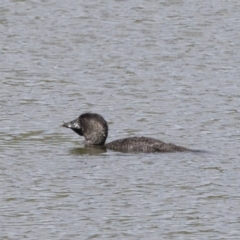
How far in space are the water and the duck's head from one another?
271 mm

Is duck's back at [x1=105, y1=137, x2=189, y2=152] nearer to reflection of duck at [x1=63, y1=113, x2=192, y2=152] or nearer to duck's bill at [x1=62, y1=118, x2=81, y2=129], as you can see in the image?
reflection of duck at [x1=63, y1=113, x2=192, y2=152]

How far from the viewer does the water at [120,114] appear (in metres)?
13.7

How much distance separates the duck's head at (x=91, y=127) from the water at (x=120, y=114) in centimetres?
27

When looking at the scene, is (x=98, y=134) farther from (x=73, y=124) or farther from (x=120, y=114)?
(x=120, y=114)

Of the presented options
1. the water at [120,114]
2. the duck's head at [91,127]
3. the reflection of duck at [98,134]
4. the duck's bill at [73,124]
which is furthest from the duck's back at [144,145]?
the duck's bill at [73,124]

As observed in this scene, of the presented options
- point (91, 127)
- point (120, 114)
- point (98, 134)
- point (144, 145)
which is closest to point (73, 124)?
point (91, 127)

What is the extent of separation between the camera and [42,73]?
75.6ft

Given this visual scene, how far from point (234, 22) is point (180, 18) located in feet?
4.19

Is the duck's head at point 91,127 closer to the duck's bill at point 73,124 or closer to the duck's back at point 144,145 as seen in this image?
the duck's bill at point 73,124

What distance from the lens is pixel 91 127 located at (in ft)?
59.9

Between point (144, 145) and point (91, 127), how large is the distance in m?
1.34

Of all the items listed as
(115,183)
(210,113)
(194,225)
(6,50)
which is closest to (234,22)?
(6,50)

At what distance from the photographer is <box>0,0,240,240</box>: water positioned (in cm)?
1374

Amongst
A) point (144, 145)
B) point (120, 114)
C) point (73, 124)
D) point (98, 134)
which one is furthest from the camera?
point (120, 114)
